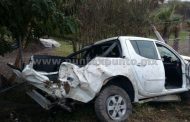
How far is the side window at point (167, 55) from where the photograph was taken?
8.84 m

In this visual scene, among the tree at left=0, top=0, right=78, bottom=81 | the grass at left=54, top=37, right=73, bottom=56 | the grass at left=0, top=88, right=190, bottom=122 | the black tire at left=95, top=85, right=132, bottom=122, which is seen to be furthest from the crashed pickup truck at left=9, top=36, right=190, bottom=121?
the grass at left=54, top=37, right=73, bottom=56

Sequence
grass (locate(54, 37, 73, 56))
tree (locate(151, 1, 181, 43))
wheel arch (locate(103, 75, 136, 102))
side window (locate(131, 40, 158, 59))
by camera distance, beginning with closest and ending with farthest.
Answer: wheel arch (locate(103, 75, 136, 102)) < side window (locate(131, 40, 158, 59)) < grass (locate(54, 37, 73, 56)) < tree (locate(151, 1, 181, 43))

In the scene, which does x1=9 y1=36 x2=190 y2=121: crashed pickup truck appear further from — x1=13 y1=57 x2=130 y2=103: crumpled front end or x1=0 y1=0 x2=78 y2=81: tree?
x1=0 y1=0 x2=78 y2=81: tree

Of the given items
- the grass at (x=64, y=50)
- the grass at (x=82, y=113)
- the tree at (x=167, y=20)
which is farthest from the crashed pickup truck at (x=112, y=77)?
the tree at (x=167, y=20)

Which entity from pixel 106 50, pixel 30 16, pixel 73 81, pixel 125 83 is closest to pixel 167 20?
pixel 106 50

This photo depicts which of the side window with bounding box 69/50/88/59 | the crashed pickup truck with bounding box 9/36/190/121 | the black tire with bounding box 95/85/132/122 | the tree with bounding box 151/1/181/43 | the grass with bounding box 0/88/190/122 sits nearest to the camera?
the crashed pickup truck with bounding box 9/36/190/121

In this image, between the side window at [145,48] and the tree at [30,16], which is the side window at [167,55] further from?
the tree at [30,16]

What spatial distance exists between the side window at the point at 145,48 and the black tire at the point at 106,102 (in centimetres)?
107

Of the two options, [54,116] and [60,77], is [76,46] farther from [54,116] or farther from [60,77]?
[60,77]

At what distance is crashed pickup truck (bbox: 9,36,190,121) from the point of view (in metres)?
6.92

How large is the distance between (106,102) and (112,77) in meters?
0.49

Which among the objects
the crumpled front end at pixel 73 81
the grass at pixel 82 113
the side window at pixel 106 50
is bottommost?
the grass at pixel 82 113

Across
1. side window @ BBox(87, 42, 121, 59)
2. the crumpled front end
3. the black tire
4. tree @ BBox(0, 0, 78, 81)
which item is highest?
tree @ BBox(0, 0, 78, 81)

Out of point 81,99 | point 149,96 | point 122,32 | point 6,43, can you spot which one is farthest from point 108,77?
point 122,32
